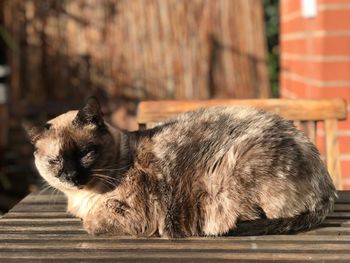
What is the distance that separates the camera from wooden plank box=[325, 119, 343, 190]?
2.86 metres

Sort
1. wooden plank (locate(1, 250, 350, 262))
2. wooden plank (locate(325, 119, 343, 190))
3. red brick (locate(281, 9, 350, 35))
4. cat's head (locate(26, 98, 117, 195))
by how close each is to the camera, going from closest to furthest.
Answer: wooden plank (locate(1, 250, 350, 262)) → cat's head (locate(26, 98, 117, 195)) → wooden plank (locate(325, 119, 343, 190)) → red brick (locate(281, 9, 350, 35))

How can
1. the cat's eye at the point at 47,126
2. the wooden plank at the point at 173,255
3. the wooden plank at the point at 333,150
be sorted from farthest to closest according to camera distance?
the wooden plank at the point at 333,150 → the cat's eye at the point at 47,126 → the wooden plank at the point at 173,255

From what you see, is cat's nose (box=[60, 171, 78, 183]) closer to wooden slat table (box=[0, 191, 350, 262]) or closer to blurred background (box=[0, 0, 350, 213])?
wooden slat table (box=[0, 191, 350, 262])

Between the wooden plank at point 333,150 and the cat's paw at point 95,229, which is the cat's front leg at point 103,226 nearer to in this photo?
the cat's paw at point 95,229

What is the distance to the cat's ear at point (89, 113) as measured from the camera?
7.09 feet

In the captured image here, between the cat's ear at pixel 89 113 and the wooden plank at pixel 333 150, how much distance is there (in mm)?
1280

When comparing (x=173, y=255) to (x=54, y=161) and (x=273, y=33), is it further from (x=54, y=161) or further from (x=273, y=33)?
(x=273, y=33)

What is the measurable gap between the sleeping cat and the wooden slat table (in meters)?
0.06

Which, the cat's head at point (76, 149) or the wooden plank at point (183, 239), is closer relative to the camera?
the wooden plank at point (183, 239)

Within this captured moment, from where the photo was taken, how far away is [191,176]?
213cm

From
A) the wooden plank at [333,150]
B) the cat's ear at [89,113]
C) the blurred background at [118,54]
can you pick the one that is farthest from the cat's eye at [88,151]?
the blurred background at [118,54]

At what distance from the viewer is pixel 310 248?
1.90 meters

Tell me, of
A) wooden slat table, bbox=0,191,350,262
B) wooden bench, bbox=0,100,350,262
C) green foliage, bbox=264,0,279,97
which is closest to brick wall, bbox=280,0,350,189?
wooden bench, bbox=0,100,350,262

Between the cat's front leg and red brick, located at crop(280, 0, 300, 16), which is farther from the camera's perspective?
red brick, located at crop(280, 0, 300, 16)
